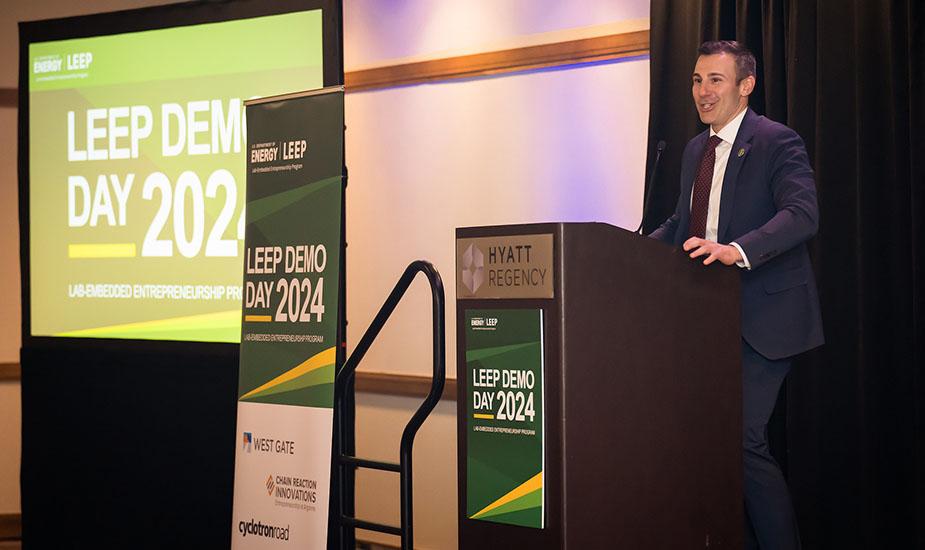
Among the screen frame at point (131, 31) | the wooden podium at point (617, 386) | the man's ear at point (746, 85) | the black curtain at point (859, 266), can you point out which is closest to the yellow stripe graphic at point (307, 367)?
the screen frame at point (131, 31)

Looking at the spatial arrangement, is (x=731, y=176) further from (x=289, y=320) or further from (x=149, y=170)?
(x=149, y=170)

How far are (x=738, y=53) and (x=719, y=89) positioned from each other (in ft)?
0.40

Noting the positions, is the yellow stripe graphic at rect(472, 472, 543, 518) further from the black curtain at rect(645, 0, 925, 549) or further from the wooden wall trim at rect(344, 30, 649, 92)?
the wooden wall trim at rect(344, 30, 649, 92)

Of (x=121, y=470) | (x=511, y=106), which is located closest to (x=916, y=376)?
(x=511, y=106)

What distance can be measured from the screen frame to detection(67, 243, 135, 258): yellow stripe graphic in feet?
0.79

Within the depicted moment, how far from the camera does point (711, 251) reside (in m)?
2.09

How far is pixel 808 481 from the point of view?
9.87ft

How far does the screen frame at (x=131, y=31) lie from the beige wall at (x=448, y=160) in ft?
2.54

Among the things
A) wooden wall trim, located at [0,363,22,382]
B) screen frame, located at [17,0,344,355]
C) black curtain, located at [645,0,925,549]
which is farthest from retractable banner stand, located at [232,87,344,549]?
wooden wall trim, located at [0,363,22,382]

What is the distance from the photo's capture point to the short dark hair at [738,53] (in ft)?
8.50

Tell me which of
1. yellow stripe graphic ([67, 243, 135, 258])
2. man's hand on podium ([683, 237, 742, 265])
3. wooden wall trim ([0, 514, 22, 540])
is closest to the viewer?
man's hand on podium ([683, 237, 742, 265])

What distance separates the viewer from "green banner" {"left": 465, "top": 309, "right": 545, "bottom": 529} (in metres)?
→ 1.67

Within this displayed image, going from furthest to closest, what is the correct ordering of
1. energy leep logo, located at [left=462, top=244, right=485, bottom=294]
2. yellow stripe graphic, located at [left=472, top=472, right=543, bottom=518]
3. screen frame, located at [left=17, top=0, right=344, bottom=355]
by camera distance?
screen frame, located at [left=17, top=0, right=344, bottom=355] < energy leep logo, located at [left=462, top=244, right=485, bottom=294] < yellow stripe graphic, located at [left=472, top=472, right=543, bottom=518]

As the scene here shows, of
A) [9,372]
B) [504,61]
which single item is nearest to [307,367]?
[504,61]
